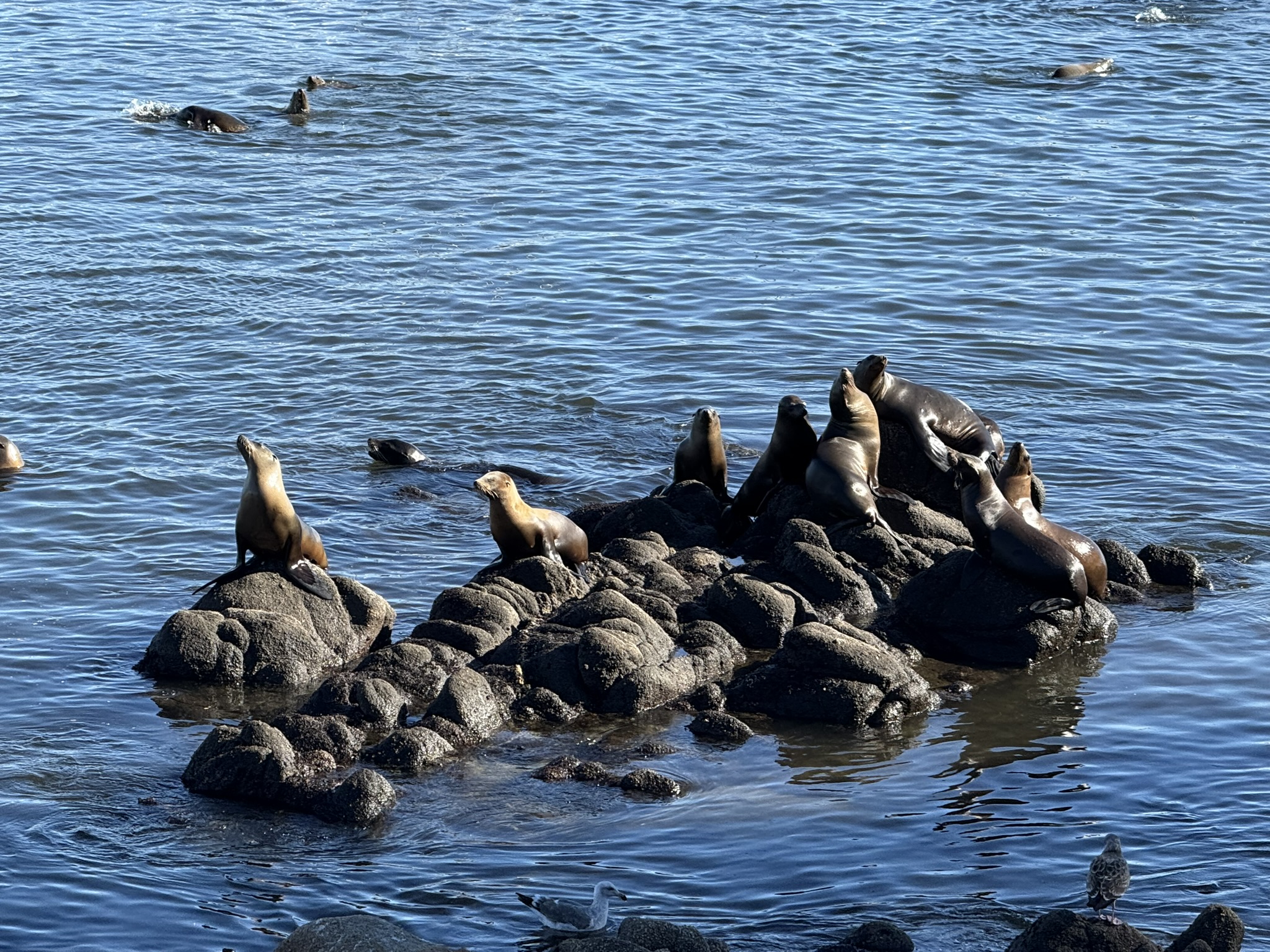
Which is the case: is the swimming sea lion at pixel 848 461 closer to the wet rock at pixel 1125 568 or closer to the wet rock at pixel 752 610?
the wet rock at pixel 752 610

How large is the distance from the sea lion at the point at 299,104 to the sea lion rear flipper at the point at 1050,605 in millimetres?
17654

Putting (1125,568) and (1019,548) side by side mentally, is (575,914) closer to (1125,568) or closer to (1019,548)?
(1019,548)

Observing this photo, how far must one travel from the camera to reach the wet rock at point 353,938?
6816mm

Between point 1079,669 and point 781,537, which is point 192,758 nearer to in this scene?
point 781,537

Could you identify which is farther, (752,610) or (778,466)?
(778,466)

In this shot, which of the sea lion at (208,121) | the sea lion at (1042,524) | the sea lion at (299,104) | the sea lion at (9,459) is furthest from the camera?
the sea lion at (299,104)

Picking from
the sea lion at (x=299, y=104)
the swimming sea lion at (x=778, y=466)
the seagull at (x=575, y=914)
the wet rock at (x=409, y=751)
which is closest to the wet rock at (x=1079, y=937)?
the seagull at (x=575, y=914)

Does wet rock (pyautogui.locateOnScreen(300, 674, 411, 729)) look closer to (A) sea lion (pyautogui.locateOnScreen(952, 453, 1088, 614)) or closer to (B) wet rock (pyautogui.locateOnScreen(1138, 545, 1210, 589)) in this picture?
(A) sea lion (pyautogui.locateOnScreen(952, 453, 1088, 614))

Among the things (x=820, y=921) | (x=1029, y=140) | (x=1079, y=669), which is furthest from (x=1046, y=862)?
(x=1029, y=140)

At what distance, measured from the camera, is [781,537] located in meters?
11.6

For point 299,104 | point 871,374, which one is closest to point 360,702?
point 871,374

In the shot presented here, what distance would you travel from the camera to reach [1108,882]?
696cm

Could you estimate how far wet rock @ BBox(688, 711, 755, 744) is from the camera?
31.2 feet

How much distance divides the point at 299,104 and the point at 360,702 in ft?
57.9
